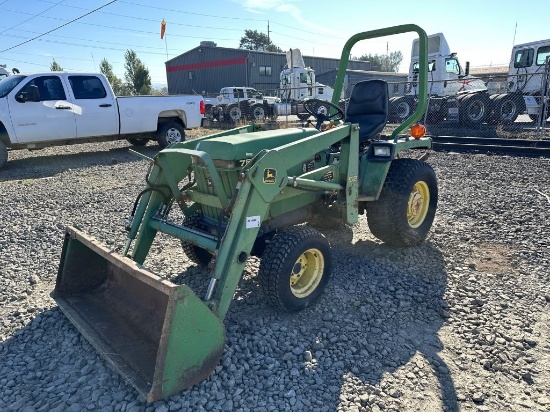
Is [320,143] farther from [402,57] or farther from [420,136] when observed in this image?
[402,57]

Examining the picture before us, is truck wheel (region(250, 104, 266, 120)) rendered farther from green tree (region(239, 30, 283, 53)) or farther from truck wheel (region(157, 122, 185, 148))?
green tree (region(239, 30, 283, 53))

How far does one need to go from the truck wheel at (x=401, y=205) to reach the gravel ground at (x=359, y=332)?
205 millimetres

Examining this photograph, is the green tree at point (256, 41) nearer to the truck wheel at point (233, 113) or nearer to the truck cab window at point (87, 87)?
the truck wheel at point (233, 113)

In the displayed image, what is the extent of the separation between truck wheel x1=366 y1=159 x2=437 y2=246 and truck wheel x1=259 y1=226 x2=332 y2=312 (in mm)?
→ 983

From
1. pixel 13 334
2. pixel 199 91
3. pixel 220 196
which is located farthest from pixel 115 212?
pixel 199 91

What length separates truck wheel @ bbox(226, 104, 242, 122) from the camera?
21.0m

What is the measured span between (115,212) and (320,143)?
373 cm

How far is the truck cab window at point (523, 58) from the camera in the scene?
50.9ft

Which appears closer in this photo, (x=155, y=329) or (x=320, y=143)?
(x=155, y=329)

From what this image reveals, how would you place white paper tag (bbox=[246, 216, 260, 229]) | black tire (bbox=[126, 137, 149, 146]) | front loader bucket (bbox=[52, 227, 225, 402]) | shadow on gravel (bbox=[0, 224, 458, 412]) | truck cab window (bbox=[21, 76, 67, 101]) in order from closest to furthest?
front loader bucket (bbox=[52, 227, 225, 402]), shadow on gravel (bbox=[0, 224, 458, 412]), white paper tag (bbox=[246, 216, 260, 229]), truck cab window (bbox=[21, 76, 67, 101]), black tire (bbox=[126, 137, 149, 146])

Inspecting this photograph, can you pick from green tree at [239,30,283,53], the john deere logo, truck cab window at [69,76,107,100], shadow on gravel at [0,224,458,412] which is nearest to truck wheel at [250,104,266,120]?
truck cab window at [69,76,107,100]

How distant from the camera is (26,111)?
902cm

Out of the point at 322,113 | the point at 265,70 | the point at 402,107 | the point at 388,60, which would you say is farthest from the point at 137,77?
the point at 388,60

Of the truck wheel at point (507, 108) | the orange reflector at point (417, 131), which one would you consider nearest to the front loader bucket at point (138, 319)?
the orange reflector at point (417, 131)
